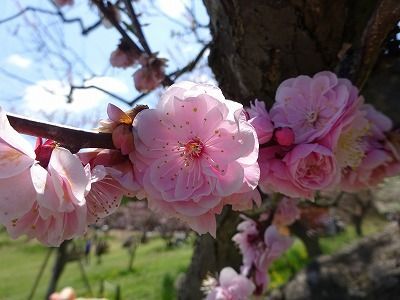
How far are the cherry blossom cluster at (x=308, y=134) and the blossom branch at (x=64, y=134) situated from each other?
0.80ft

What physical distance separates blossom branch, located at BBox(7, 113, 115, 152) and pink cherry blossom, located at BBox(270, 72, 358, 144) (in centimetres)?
31

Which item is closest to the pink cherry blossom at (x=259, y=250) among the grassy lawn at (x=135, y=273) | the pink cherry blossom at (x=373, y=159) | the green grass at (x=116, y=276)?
the pink cherry blossom at (x=373, y=159)

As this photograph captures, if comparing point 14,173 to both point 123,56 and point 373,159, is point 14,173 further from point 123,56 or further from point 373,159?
point 123,56

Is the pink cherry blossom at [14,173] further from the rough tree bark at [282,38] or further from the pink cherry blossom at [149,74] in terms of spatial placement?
the pink cherry blossom at [149,74]

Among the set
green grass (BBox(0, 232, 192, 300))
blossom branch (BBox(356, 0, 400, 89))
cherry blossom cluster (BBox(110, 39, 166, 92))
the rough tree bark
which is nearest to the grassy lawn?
green grass (BBox(0, 232, 192, 300))

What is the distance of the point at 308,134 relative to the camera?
2.15 ft

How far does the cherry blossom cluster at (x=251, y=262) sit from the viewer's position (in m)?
1.16

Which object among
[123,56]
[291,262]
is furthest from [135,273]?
[123,56]

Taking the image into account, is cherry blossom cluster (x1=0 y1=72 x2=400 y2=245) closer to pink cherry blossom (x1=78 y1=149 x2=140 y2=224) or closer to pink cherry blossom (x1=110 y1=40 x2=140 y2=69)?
pink cherry blossom (x1=78 y1=149 x2=140 y2=224)

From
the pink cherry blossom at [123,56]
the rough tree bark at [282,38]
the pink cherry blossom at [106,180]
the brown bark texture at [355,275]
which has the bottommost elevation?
the pink cherry blossom at [106,180]

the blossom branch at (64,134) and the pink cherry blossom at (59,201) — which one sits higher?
the blossom branch at (64,134)

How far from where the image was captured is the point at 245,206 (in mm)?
560

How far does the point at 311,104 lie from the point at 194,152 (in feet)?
0.98

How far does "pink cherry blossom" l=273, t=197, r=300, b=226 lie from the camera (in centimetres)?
138
